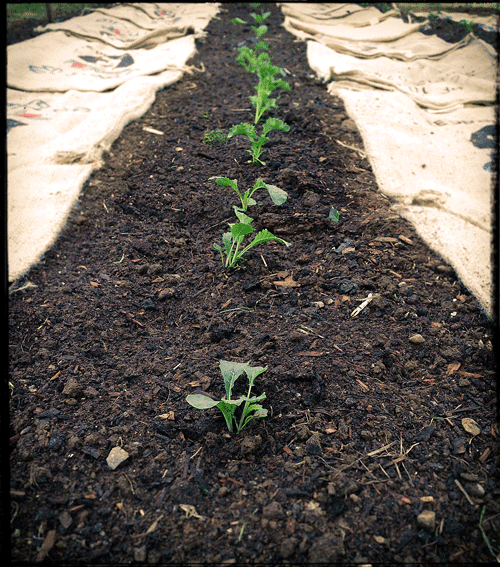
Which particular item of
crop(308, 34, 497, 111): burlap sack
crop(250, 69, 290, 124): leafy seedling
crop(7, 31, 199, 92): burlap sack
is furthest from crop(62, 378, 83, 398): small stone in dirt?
crop(308, 34, 497, 111): burlap sack

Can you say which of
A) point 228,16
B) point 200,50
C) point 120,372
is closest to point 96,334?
point 120,372

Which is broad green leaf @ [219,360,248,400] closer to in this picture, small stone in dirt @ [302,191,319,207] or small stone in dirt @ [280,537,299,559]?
small stone in dirt @ [280,537,299,559]

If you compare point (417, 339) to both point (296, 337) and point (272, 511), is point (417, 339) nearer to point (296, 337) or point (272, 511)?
point (296, 337)

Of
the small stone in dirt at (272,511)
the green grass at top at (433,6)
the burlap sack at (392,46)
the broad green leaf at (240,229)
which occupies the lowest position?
the small stone in dirt at (272,511)

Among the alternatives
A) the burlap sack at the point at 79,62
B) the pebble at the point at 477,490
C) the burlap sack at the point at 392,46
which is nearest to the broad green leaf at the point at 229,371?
the pebble at the point at 477,490

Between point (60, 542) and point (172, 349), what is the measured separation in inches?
30.8

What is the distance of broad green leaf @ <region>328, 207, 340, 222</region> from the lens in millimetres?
2387

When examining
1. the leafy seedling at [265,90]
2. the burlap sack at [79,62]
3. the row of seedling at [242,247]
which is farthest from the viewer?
the burlap sack at [79,62]

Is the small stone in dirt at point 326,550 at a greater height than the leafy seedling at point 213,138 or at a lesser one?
lesser

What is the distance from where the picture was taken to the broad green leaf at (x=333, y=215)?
239cm

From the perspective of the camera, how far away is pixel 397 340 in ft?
5.76

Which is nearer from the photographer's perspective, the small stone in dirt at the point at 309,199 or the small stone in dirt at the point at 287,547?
the small stone in dirt at the point at 287,547

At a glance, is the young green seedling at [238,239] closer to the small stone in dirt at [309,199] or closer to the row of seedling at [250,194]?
the row of seedling at [250,194]

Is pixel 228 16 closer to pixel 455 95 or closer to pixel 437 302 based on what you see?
pixel 455 95
